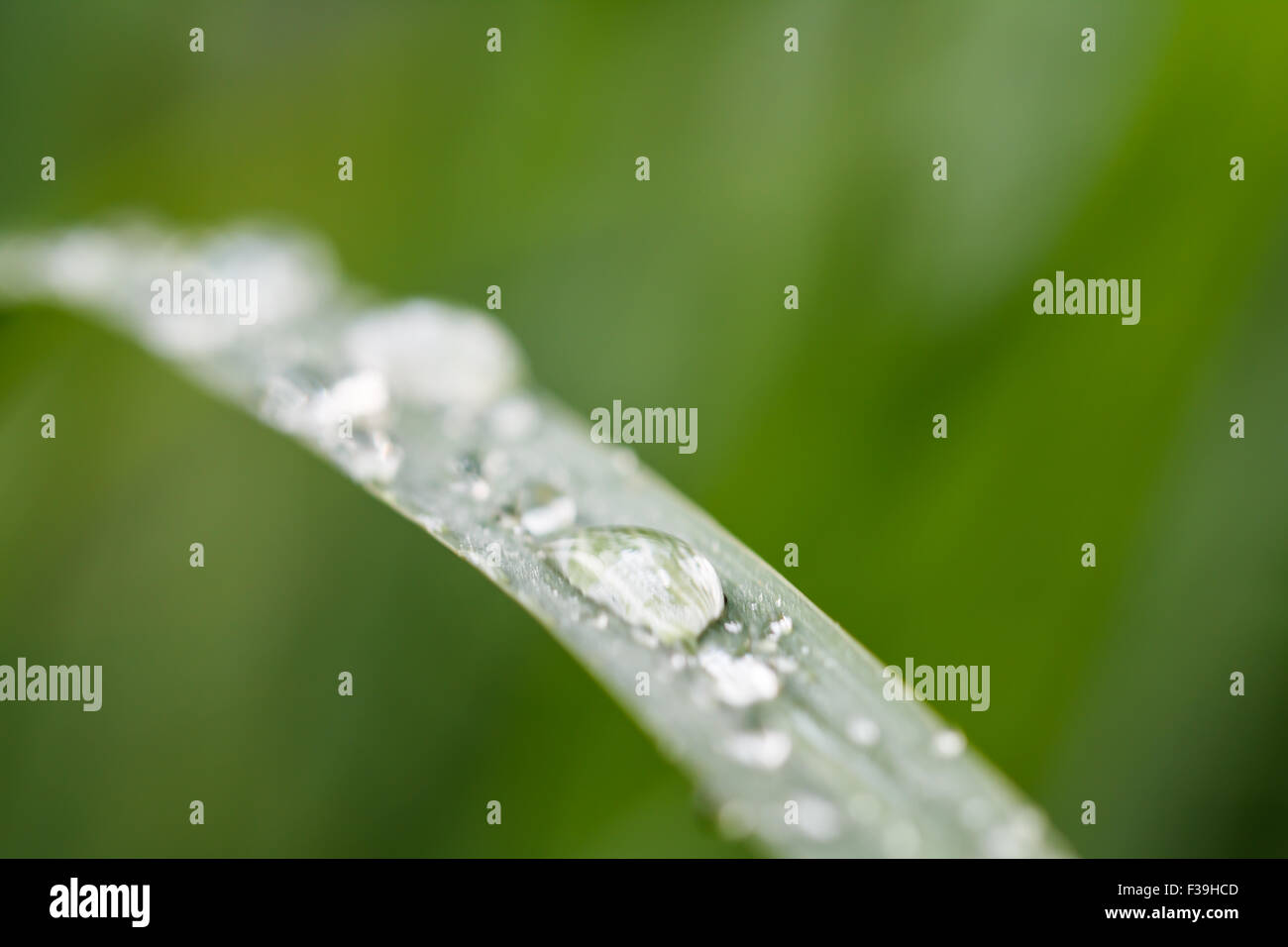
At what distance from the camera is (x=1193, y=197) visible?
134cm

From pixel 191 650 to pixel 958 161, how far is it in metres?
1.35

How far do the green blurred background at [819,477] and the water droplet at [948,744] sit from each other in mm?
630

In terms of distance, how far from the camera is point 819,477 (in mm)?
1319

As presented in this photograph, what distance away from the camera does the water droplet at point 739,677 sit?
686mm

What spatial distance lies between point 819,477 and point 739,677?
64 centimetres
